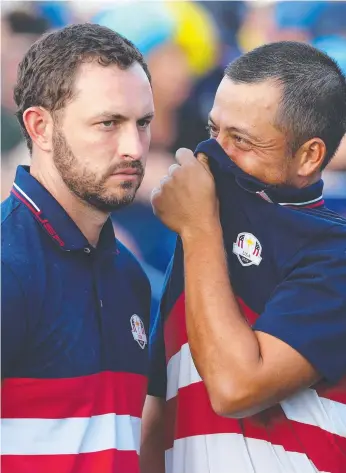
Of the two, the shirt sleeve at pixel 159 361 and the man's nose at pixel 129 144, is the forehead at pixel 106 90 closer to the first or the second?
the man's nose at pixel 129 144

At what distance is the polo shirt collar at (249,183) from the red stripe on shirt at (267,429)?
568 mm

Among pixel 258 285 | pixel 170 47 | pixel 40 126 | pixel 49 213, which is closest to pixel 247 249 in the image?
pixel 258 285

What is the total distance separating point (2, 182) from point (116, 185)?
7.56 ft

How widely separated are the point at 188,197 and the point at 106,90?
1.24 ft

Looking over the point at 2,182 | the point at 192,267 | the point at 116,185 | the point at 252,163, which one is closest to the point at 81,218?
the point at 116,185

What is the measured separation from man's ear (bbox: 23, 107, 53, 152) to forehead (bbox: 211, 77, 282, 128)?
0.51 metres

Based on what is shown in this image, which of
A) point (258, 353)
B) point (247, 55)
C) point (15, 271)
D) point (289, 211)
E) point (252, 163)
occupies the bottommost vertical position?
point (258, 353)

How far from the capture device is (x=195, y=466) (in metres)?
2.24

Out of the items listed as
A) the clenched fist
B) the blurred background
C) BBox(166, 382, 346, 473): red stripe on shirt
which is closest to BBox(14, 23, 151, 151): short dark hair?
the clenched fist

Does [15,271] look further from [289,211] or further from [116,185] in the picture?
[289,211]

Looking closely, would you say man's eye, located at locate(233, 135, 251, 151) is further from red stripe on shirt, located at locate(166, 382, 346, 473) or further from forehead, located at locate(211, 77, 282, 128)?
red stripe on shirt, located at locate(166, 382, 346, 473)

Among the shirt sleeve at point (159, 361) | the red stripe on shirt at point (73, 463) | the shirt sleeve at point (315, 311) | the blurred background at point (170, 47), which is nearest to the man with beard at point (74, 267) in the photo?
the red stripe on shirt at point (73, 463)

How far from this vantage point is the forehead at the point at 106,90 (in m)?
2.15

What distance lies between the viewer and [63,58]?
2.21 meters
